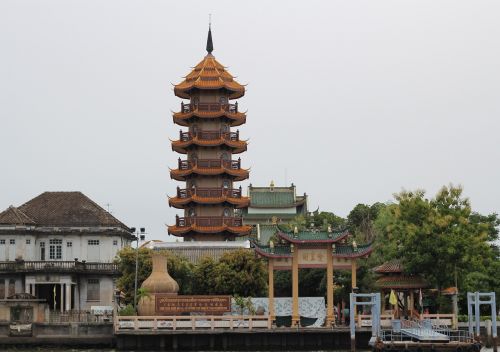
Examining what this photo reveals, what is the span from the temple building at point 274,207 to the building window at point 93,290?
19990 mm

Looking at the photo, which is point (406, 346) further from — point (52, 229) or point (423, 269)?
point (52, 229)

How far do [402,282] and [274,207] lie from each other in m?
35.5

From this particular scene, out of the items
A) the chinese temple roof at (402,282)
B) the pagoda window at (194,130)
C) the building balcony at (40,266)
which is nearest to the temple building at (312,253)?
the chinese temple roof at (402,282)

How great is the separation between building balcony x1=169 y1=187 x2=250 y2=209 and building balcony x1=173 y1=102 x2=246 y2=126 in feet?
19.1

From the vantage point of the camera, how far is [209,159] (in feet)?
257

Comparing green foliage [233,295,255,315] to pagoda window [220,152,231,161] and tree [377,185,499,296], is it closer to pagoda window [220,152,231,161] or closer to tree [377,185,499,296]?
tree [377,185,499,296]

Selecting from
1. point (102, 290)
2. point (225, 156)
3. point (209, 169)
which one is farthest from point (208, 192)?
point (102, 290)

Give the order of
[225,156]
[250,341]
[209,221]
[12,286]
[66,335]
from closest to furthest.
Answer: [250,341], [66,335], [12,286], [209,221], [225,156]

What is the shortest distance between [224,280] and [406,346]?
20577mm

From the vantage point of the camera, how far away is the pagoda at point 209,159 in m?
76.7

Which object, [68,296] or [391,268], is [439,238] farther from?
[68,296]

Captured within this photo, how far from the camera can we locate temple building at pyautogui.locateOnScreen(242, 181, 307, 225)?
92.7m

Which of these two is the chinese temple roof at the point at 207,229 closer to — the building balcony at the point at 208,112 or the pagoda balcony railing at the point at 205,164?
the pagoda balcony railing at the point at 205,164

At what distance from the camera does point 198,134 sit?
78125 mm
